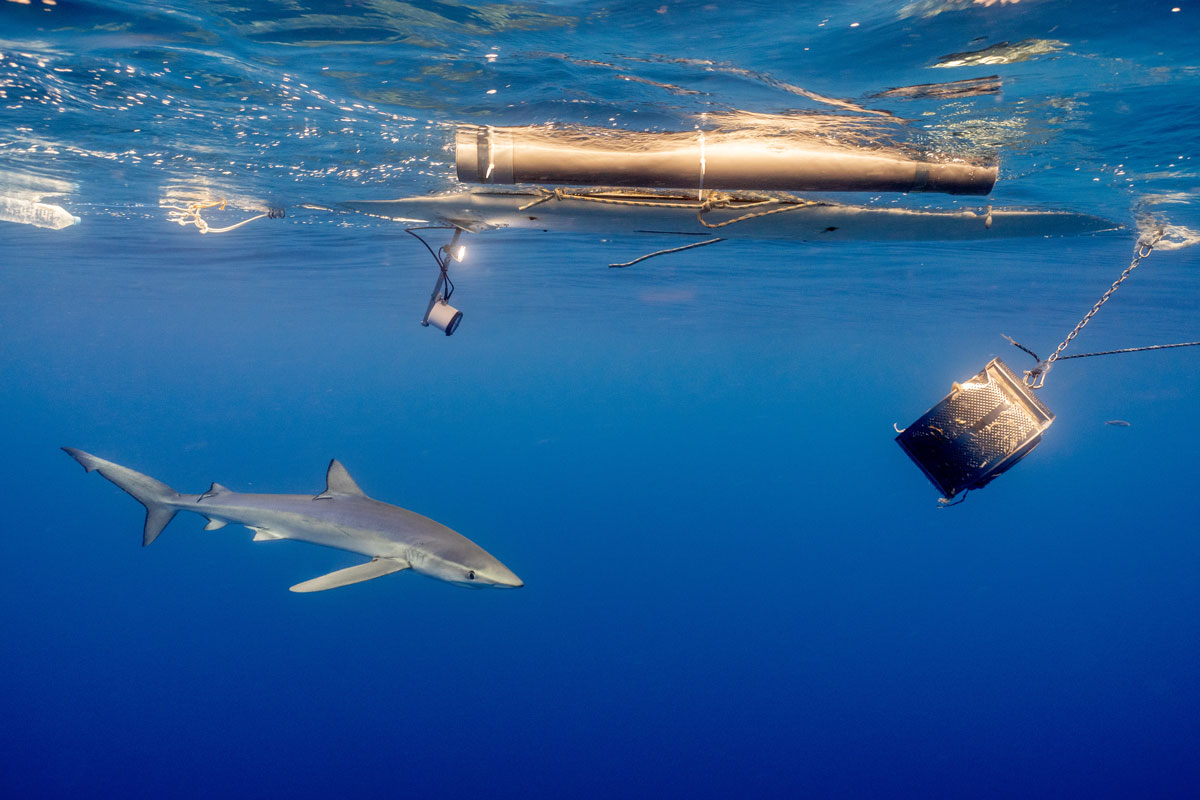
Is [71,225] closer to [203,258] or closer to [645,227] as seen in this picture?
[203,258]

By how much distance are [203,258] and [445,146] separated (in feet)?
58.8

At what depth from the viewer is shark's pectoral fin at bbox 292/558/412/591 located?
18.7 feet

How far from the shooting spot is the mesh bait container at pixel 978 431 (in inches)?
146

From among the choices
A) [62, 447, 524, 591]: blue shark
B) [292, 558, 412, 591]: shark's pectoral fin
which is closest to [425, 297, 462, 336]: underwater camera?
[62, 447, 524, 591]: blue shark

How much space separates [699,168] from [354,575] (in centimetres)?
530

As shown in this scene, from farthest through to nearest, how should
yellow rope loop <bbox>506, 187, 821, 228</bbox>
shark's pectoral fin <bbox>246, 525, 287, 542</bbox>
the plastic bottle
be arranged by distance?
the plastic bottle
shark's pectoral fin <bbox>246, 525, 287, 542</bbox>
yellow rope loop <bbox>506, 187, 821, 228</bbox>

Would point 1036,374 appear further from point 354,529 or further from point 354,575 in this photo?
point 354,529

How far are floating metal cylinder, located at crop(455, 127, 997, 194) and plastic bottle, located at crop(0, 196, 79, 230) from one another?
15.3m

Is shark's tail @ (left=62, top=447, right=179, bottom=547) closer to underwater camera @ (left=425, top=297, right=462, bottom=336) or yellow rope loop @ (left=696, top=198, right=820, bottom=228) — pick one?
underwater camera @ (left=425, top=297, right=462, bottom=336)

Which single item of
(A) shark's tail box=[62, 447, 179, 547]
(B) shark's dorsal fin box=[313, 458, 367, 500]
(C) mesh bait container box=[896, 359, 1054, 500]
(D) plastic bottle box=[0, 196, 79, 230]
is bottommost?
(A) shark's tail box=[62, 447, 179, 547]

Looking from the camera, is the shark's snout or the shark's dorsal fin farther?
the shark's dorsal fin

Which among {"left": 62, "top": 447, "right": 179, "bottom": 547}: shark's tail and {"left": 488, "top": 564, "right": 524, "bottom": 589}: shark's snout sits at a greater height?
{"left": 488, "top": 564, "right": 524, "bottom": 589}: shark's snout

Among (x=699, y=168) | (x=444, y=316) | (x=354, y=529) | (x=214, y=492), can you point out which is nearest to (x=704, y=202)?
(x=699, y=168)

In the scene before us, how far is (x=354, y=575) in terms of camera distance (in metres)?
6.04
